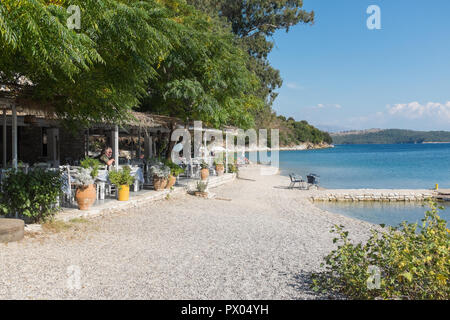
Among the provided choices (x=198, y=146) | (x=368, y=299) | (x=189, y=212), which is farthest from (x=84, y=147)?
(x=368, y=299)

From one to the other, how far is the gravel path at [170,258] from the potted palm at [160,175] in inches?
98.0

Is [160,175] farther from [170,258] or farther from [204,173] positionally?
[170,258]

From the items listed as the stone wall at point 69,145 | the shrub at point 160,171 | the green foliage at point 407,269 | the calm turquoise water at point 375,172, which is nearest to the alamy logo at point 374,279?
the green foliage at point 407,269

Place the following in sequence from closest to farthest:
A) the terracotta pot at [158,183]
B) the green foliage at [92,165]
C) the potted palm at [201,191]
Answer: the green foliage at [92,165], the terracotta pot at [158,183], the potted palm at [201,191]

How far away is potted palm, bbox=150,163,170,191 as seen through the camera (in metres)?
11.7

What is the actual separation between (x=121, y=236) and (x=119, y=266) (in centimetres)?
178

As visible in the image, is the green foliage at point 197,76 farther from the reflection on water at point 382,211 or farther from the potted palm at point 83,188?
the reflection on water at point 382,211

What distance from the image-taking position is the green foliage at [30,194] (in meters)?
6.00

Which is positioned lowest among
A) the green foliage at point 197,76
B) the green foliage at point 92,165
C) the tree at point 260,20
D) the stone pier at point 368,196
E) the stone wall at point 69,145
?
the stone pier at point 368,196

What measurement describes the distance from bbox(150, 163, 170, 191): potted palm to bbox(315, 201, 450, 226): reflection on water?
6574 millimetres

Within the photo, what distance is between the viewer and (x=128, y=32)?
577 cm

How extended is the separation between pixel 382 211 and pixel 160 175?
363 inches

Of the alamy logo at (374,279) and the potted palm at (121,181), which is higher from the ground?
the potted palm at (121,181)
